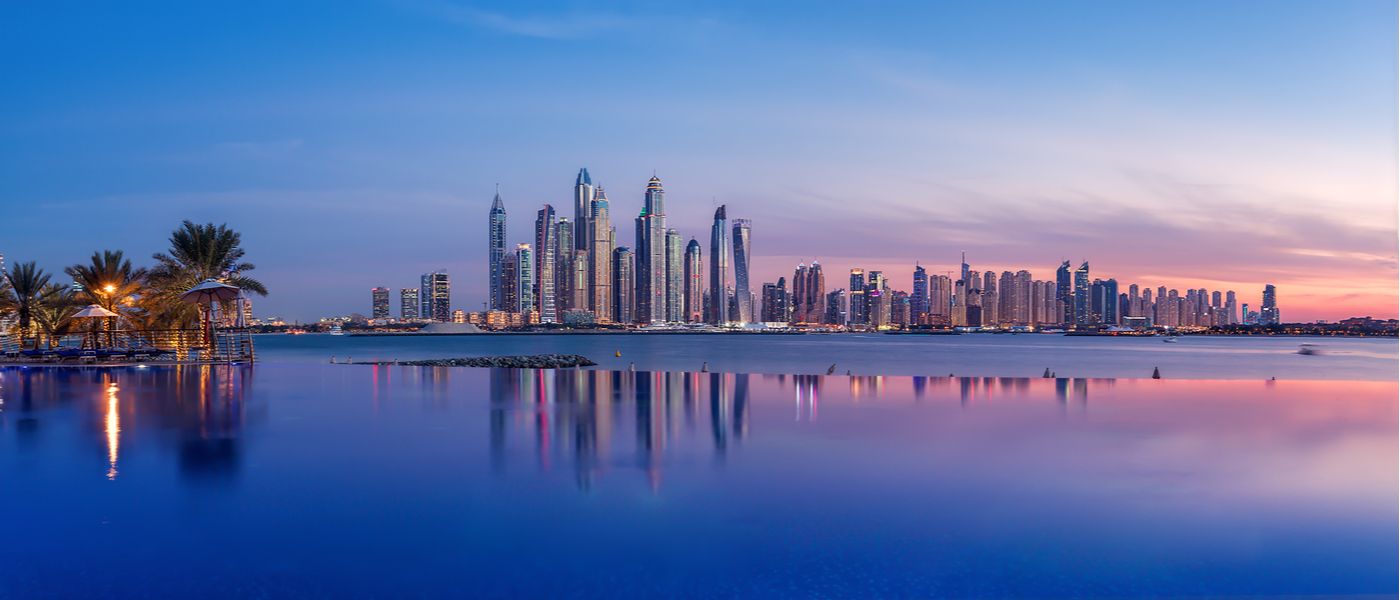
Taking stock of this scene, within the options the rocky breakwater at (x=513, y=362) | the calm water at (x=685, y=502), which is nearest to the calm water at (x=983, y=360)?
the rocky breakwater at (x=513, y=362)

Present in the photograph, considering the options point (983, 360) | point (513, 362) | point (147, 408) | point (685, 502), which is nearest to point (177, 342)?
point (513, 362)

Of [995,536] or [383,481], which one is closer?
[995,536]

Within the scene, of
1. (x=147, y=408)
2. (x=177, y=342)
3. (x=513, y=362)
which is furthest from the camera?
(x=513, y=362)

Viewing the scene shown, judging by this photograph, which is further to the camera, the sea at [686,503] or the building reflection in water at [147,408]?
the building reflection in water at [147,408]

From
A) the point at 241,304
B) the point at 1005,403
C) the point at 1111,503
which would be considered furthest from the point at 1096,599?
the point at 241,304

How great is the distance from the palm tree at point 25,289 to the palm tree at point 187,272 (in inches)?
193

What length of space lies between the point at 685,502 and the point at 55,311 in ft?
141

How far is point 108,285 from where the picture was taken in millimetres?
29984

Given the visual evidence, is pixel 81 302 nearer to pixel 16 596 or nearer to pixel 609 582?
pixel 16 596

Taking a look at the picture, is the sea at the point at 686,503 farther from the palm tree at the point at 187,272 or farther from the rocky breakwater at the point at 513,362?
the rocky breakwater at the point at 513,362

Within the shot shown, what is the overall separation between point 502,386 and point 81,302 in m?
21.5

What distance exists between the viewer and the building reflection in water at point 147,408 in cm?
870

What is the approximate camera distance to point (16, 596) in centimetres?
441

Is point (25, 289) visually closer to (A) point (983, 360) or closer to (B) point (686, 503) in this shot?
(B) point (686, 503)
